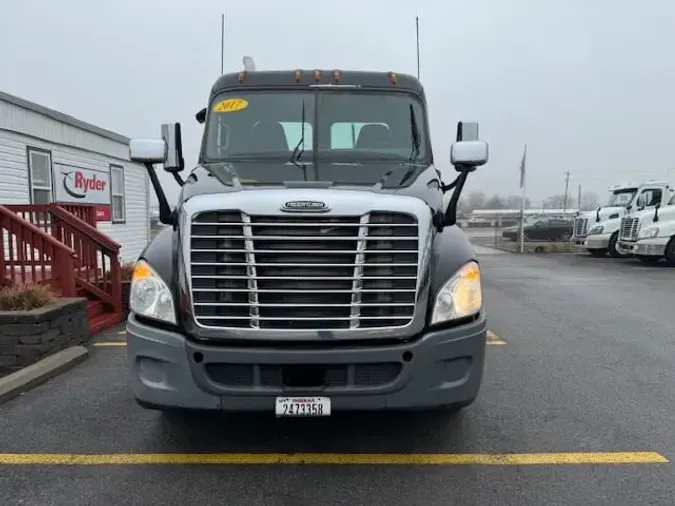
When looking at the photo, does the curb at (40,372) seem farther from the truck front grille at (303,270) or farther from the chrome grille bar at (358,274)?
the chrome grille bar at (358,274)

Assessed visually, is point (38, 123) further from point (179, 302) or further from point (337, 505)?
point (337, 505)

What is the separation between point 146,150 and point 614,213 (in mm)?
20391

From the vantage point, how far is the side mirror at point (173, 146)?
4.84 m

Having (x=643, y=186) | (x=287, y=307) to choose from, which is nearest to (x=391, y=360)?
(x=287, y=307)

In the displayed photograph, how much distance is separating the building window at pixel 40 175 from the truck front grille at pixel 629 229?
16402 millimetres

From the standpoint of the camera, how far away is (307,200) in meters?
3.20

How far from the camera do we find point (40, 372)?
494 cm

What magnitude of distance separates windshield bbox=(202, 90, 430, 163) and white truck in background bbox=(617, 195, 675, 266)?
15.0m

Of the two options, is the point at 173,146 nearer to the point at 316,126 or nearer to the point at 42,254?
the point at 316,126

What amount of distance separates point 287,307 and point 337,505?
109 cm

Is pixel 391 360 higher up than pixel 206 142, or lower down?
lower down

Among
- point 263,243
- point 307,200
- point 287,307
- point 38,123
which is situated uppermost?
point 38,123

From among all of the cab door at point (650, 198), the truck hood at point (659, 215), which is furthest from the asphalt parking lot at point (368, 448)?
the cab door at point (650, 198)

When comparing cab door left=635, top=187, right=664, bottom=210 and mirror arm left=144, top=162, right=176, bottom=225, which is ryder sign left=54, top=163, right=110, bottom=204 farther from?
cab door left=635, top=187, right=664, bottom=210
